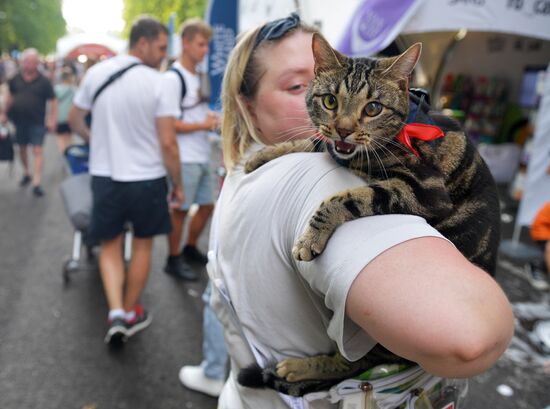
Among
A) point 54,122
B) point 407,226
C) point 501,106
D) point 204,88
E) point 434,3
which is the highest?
point 434,3

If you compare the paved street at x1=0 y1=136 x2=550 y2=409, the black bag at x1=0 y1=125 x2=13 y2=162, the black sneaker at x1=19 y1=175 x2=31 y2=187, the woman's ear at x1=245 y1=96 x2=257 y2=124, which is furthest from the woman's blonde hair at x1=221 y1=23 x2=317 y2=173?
the black sneaker at x1=19 y1=175 x2=31 y2=187

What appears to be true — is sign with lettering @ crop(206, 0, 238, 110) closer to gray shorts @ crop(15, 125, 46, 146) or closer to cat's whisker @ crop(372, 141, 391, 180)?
gray shorts @ crop(15, 125, 46, 146)

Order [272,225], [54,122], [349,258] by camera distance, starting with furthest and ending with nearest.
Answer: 1. [54,122]
2. [272,225]
3. [349,258]

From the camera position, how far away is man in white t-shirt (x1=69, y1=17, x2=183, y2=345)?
3.51 meters

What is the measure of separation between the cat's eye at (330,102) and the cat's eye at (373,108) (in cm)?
9

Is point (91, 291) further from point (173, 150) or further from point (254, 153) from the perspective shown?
point (254, 153)

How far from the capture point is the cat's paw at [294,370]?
1099 mm

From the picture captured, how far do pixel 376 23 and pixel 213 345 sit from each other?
3.89m

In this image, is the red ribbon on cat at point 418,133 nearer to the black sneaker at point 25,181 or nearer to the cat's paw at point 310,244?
the cat's paw at point 310,244

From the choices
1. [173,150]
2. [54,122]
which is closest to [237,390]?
[173,150]

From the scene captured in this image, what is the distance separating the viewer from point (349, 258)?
80 centimetres

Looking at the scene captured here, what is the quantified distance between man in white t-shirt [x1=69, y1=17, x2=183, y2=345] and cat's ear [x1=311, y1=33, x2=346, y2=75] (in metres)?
2.55

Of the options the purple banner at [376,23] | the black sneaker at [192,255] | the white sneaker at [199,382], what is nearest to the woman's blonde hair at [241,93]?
the white sneaker at [199,382]

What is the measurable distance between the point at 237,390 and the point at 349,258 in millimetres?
717
